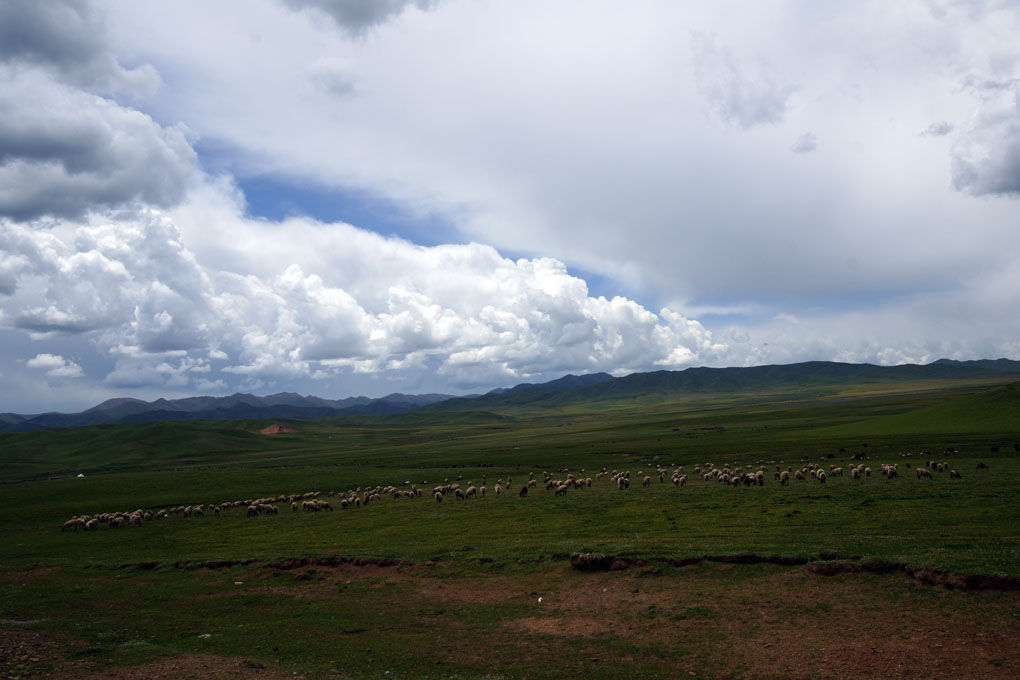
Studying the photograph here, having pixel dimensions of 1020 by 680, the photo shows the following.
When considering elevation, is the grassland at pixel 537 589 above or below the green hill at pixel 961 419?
above

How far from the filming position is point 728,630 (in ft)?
49.1

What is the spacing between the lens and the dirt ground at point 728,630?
12516 mm

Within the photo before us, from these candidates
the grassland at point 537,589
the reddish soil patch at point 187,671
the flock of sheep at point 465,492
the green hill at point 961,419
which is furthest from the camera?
the green hill at point 961,419

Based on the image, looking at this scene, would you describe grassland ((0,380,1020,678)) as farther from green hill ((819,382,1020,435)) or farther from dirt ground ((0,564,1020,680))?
green hill ((819,382,1020,435))

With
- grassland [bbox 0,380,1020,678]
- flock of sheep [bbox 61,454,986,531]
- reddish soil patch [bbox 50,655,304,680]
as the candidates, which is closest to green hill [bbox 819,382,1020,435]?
grassland [bbox 0,380,1020,678]

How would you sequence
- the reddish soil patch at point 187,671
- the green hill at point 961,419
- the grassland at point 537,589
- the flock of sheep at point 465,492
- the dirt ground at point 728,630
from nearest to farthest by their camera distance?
1. the dirt ground at point 728,630
2. the reddish soil patch at point 187,671
3. the grassland at point 537,589
4. the flock of sheep at point 465,492
5. the green hill at point 961,419

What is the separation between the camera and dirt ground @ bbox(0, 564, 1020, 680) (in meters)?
12.5

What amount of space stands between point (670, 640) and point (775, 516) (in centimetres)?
1613

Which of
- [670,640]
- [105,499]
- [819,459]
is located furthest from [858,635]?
[105,499]

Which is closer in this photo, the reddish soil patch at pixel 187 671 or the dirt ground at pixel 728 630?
the dirt ground at pixel 728 630

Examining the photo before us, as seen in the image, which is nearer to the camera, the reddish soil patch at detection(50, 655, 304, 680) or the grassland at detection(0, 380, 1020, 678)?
the reddish soil patch at detection(50, 655, 304, 680)

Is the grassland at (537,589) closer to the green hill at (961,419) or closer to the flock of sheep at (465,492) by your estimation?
the flock of sheep at (465,492)

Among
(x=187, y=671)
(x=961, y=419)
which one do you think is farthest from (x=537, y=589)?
(x=961, y=419)

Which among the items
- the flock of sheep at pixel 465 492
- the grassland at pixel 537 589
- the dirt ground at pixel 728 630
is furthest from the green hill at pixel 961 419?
the dirt ground at pixel 728 630
